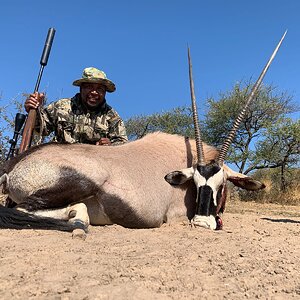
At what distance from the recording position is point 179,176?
12.6 feet

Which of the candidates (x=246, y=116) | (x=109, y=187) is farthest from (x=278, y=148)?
(x=109, y=187)

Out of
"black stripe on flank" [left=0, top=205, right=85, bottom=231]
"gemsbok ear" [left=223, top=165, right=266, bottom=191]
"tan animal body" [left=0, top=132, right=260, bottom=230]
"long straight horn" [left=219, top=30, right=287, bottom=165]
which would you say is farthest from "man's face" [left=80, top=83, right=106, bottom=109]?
"black stripe on flank" [left=0, top=205, right=85, bottom=231]

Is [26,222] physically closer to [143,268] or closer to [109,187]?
[109,187]

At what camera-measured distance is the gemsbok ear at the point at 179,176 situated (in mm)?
3805

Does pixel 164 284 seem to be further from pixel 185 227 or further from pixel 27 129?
pixel 27 129

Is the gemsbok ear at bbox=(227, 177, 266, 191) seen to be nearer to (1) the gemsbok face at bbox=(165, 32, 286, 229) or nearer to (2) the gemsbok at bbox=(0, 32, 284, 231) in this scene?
(1) the gemsbok face at bbox=(165, 32, 286, 229)

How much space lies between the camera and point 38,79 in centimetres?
537

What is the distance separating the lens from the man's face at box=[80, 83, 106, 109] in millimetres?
5133

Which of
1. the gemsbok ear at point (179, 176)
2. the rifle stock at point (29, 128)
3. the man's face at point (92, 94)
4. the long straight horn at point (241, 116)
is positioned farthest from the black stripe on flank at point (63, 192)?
the man's face at point (92, 94)

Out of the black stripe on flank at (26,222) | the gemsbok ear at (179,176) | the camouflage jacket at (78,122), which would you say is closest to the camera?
the black stripe on flank at (26,222)

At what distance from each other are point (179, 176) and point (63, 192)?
3.96ft

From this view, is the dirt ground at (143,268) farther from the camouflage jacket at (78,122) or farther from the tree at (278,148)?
the tree at (278,148)

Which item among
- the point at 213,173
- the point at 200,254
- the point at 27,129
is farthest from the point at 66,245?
the point at 27,129

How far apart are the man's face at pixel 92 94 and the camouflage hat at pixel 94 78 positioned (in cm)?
9
